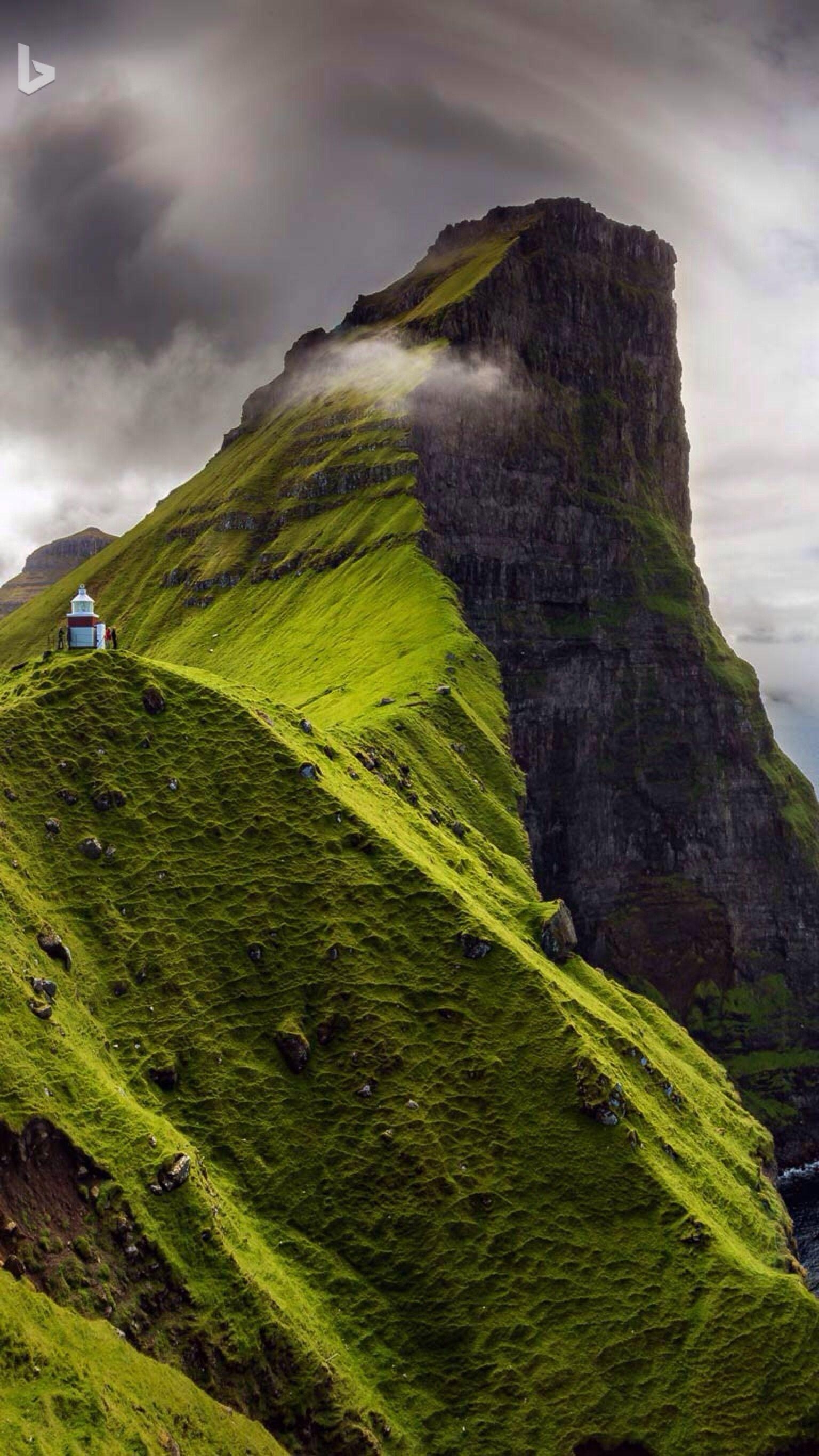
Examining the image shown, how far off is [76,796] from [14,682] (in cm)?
1927

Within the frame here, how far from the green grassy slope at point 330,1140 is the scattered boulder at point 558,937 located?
448 cm

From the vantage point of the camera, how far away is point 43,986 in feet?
232

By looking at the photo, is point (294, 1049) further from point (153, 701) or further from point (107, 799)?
point (153, 701)

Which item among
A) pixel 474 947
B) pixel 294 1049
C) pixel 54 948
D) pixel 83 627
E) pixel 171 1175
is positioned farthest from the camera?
pixel 83 627

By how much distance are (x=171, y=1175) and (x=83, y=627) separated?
58.3 m

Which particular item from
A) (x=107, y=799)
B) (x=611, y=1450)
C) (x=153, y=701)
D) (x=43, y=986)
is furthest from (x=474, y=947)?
(x=153, y=701)

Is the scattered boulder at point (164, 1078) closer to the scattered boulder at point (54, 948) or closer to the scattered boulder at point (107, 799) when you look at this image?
the scattered boulder at point (54, 948)

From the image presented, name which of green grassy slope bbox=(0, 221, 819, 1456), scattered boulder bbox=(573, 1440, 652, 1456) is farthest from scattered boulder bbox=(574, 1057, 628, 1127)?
scattered boulder bbox=(573, 1440, 652, 1456)

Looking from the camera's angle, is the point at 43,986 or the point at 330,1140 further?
the point at 330,1140

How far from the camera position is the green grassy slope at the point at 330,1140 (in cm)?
6169

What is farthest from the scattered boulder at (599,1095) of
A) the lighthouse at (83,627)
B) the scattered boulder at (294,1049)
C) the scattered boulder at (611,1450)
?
the lighthouse at (83,627)

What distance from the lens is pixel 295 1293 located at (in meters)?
67.1

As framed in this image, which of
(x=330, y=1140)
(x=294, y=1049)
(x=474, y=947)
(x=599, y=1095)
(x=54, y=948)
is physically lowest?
(x=599, y=1095)

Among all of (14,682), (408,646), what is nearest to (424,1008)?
(14,682)
